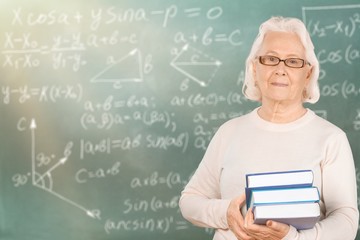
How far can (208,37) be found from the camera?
3.08 m

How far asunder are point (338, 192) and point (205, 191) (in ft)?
1.28

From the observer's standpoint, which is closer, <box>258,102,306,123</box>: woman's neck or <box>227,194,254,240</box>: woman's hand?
<box>227,194,254,240</box>: woman's hand

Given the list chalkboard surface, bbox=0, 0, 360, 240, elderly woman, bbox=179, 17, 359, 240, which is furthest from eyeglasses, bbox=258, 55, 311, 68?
chalkboard surface, bbox=0, 0, 360, 240

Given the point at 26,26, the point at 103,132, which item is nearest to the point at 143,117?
the point at 103,132

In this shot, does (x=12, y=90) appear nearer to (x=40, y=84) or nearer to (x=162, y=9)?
(x=40, y=84)

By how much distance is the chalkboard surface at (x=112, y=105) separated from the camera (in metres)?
3.08

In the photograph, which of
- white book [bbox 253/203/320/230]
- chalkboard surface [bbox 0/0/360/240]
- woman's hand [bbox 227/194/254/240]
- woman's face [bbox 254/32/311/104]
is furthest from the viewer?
chalkboard surface [bbox 0/0/360/240]

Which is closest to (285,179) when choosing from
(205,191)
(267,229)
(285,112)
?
(267,229)

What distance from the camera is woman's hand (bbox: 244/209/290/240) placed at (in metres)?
1.34

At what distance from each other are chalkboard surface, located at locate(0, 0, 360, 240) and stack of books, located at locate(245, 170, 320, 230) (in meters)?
1.70

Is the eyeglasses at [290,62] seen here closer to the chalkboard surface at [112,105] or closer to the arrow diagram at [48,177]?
the chalkboard surface at [112,105]

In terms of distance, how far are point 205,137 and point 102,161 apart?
0.55 metres

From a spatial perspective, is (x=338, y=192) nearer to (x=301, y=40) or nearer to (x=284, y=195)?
(x=284, y=195)

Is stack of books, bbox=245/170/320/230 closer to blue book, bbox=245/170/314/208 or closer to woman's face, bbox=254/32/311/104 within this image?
blue book, bbox=245/170/314/208
